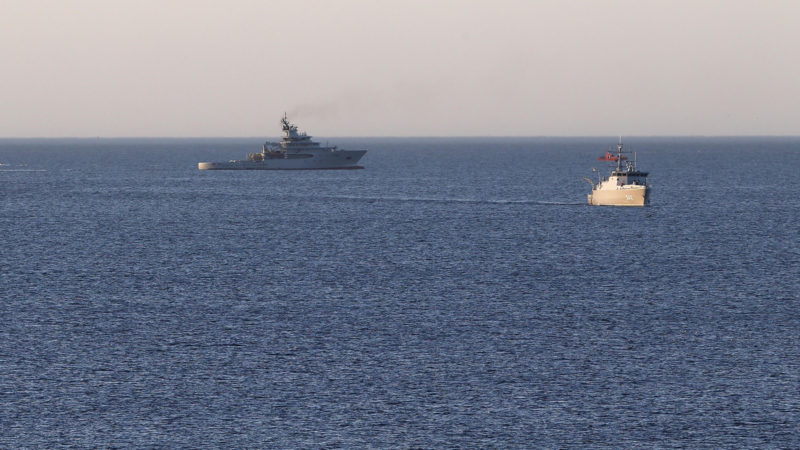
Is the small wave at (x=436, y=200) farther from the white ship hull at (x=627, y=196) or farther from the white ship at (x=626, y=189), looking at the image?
the white ship at (x=626, y=189)

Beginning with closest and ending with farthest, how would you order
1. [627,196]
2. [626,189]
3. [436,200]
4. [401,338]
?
[401,338], [627,196], [626,189], [436,200]

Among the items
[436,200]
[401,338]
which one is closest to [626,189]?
[436,200]

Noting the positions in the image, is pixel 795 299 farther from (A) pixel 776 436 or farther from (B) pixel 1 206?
(B) pixel 1 206

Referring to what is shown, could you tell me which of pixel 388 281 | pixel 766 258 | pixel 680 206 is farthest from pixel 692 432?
pixel 680 206

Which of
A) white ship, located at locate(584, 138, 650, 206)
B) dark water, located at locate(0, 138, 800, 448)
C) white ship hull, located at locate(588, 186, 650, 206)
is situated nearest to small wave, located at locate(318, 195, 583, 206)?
white ship hull, located at locate(588, 186, 650, 206)

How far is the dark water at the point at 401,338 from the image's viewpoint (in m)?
45.2

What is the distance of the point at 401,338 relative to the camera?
62.4 meters

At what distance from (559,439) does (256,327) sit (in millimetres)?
27325

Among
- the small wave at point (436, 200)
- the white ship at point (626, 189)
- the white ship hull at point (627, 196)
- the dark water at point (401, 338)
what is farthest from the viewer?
the small wave at point (436, 200)

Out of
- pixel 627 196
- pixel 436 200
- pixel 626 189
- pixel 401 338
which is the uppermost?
pixel 626 189

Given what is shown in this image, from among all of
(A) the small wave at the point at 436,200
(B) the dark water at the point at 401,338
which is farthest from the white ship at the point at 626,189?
(B) the dark water at the point at 401,338

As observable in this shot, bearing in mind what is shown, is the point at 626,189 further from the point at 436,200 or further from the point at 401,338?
the point at 401,338

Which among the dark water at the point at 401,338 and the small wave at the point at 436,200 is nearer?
the dark water at the point at 401,338

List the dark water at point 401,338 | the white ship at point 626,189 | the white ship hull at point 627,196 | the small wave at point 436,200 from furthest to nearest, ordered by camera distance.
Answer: the small wave at point 436,200
the white ship at point 626,189
the white ship hull at point 627,196
the dark water at point 401,338
